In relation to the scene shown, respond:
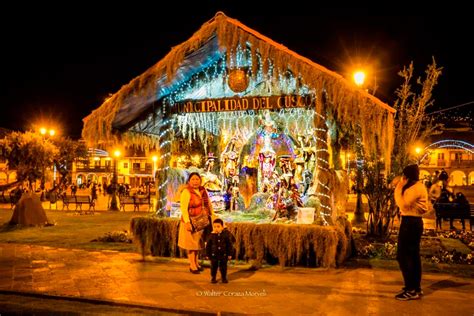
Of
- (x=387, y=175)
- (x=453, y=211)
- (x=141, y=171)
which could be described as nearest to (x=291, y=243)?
(x=387, y=175)

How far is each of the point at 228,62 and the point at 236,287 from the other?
469 cm

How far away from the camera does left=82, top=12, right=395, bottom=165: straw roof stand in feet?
30.8

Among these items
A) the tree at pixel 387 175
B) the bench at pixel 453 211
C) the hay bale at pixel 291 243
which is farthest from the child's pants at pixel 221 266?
the bench at pixel 453 211

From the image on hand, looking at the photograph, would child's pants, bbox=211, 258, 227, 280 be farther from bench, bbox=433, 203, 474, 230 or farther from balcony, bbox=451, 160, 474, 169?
balcony, bbox=451, 160, 474, 169

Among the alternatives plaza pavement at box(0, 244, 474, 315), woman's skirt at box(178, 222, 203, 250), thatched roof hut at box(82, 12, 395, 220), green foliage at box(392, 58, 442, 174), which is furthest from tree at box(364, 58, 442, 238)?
woman's skirt at box(178, 222, 203, 250)

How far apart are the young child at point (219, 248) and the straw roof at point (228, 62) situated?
126 inches

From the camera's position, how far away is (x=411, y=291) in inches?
290

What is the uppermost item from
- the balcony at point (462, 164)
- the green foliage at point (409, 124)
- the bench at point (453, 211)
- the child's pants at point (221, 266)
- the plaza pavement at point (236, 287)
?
the balcony at point (462, 164)

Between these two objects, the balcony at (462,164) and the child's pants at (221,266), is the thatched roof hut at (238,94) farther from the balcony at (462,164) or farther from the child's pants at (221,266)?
the balcony at (462,164)

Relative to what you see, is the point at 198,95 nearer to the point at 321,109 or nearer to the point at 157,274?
the point at 321,109

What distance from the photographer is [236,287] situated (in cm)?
809

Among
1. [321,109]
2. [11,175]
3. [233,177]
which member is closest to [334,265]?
[321,109]

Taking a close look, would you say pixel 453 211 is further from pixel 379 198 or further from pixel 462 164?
pixel 462 164

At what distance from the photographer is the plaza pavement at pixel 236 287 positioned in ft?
22.8
